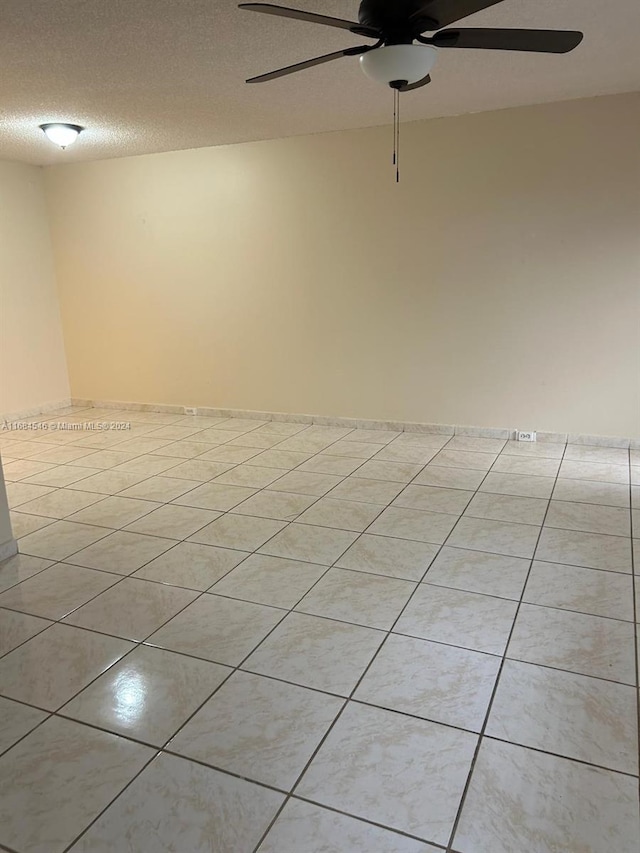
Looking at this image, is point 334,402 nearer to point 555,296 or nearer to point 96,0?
point 555,296

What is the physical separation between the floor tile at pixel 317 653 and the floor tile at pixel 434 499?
49.2 inches

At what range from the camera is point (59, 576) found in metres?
2.64

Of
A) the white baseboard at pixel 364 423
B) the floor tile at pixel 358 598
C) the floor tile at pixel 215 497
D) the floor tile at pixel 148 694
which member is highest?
the white baseboard at pixel 364 423

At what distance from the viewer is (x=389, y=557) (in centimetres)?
276

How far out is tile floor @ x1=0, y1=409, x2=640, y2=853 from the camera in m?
1.44

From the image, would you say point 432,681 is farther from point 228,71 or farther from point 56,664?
point 228,71

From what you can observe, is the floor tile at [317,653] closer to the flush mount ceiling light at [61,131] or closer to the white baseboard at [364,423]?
the white baseboard at [364,423]

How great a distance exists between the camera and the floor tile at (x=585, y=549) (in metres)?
2.64

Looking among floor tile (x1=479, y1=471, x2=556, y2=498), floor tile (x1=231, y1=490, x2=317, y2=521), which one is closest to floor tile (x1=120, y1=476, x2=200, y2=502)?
floor tile (x1=231, y1=490, x2=317, y2=521)

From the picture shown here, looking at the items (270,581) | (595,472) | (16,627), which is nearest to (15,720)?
(16,627)

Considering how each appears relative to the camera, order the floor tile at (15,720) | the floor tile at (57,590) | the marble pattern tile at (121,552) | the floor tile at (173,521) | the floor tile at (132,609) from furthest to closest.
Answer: the floor tile at (173,521)
the marble pattern tile at (121,552)
the floor tile at (57,590)
the floor tile at (132,609)
the floor tile at (15,720)

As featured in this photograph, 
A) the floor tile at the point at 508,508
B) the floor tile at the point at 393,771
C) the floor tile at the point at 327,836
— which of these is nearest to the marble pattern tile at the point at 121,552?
the floor tile at the point at 393,771

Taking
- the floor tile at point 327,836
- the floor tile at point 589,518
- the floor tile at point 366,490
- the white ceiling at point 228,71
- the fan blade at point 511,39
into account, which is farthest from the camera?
the floor tile at point 366,490

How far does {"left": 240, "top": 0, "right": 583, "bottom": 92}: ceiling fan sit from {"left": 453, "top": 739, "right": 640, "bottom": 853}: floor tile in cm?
219
